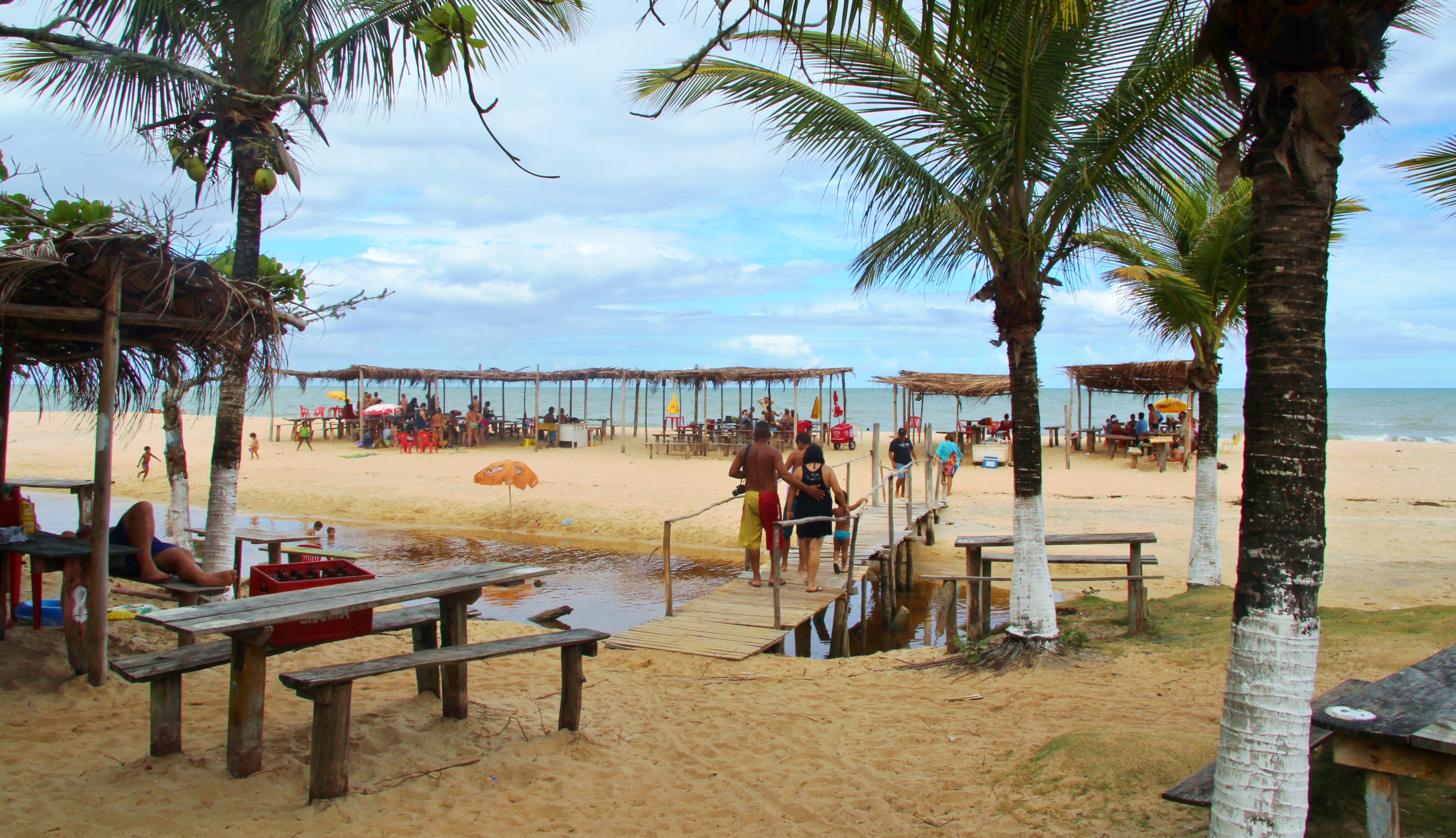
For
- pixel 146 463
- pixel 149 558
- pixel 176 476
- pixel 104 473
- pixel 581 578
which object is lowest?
pixel 581 578

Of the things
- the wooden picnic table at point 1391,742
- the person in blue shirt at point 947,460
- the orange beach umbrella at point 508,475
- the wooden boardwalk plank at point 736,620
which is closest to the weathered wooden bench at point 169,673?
the wooden boardwalk plank at point 736,620

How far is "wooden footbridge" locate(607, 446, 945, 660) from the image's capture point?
6.73 metres

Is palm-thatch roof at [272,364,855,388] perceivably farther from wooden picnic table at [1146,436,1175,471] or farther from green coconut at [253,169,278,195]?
green coconut at [253,169,278,195]

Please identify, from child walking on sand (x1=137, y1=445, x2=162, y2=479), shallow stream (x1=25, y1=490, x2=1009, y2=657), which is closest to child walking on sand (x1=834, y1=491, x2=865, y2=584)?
shallow stream (x1=25, y1=490, x2=1009, y2=657)

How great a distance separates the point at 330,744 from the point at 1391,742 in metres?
3.93

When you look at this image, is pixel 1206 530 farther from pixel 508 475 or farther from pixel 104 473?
pixel 508 475

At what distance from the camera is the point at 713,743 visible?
4535 mm

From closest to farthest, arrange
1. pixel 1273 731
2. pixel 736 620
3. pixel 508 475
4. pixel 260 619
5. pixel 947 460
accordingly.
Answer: pixel 1273 731 → pixel 260 619 → pixel 736 620 → pixel 508 475 → pixel 947 460

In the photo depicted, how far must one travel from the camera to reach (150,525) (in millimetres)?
5352

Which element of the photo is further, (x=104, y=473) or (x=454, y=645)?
(x=454, y=645)

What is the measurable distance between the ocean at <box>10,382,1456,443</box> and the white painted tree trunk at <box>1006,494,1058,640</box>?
16591 mm

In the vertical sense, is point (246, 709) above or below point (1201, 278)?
below

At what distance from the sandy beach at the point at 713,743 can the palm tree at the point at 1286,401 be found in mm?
699

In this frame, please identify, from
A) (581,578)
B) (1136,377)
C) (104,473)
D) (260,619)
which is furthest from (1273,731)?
(1136,377)
